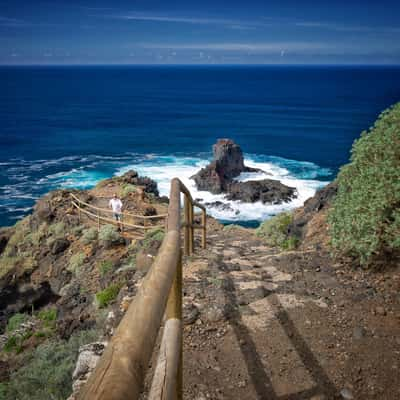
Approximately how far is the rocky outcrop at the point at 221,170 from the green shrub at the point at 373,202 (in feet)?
120

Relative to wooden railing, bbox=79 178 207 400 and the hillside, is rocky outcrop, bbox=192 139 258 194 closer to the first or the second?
the hillside

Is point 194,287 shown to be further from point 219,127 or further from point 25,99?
point 25,99

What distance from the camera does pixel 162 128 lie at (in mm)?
78625

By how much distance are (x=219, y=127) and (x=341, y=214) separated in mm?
75272

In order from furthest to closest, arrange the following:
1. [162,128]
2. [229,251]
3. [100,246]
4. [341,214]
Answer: [162,128] → [100,246] → [229,251] → [341,214]

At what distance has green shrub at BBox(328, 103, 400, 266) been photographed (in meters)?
5.62

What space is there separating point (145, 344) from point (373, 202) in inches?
207

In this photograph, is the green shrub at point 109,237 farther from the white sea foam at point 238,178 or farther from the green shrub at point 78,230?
the white sea foam at point 238,178

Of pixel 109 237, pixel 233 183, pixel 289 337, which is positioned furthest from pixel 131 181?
pixel 289 337

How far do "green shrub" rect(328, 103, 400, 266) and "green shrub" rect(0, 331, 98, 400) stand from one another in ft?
13.4

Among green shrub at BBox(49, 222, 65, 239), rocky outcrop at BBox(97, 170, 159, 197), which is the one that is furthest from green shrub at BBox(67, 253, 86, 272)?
rocky outcrop at BBox(97, 170, 159, 197)

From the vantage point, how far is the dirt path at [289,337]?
138 inches

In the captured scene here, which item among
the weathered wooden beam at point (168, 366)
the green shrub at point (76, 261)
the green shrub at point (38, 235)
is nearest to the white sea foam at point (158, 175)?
the green shrub at point (38, 235)

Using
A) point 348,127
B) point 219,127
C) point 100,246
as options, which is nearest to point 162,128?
point 219,127
